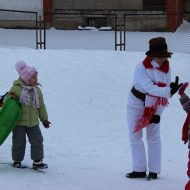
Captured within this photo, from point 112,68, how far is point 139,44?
24.8 ft

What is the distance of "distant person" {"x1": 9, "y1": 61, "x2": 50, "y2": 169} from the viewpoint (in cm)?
789

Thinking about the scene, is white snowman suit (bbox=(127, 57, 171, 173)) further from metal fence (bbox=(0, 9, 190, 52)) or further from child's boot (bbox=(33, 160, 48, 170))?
metal fence (bbox=(0, 9, 190, 52))

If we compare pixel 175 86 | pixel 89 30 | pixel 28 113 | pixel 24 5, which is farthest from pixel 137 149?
pixel 24 5

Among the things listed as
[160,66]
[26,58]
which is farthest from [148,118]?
[26,58]

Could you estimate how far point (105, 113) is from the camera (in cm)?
1273

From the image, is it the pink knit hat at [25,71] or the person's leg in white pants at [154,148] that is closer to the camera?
the person's leg in white pants at [154,148]

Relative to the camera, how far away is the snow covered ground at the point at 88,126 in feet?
24.9

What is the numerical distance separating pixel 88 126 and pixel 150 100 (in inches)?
172

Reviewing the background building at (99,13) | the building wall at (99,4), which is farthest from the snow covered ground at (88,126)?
the building wall at (99,4)

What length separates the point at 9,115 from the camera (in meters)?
7.80

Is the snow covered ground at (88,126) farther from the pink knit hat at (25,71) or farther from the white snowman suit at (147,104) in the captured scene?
the pink knit hat at (25,71)

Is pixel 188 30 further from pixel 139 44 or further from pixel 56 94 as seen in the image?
pixel 56 94

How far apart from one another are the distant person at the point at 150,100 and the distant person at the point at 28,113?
1.11 metres

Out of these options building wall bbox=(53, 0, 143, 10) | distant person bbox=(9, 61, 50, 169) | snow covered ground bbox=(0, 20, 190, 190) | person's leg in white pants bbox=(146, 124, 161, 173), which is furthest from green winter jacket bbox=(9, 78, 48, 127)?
building wall bbox=(53, 0, 143, 10)
